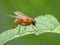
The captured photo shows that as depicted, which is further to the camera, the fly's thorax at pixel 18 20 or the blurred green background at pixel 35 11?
the fly's thorax at pixel 18 20

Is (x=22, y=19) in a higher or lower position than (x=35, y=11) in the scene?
lower

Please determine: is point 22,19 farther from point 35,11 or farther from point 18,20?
point 35,11

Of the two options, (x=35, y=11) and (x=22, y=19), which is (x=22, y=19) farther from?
(x=35, y=11)

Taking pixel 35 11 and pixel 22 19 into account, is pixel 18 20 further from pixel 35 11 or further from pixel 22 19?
pixel 35 11

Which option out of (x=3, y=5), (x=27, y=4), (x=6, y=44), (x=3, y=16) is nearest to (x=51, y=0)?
(x=27, y=4)

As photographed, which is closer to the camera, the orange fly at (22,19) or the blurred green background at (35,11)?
the blurred green background at (35,11)

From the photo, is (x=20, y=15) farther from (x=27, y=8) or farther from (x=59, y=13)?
(x=59, y=13)

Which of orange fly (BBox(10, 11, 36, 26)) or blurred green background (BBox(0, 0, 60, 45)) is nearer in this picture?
blurred green background (BBox(0, 0, 60, 45))

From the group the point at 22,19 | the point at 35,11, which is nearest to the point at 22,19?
the point at 22,19

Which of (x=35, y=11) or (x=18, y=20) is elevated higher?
(x=35, y=11)

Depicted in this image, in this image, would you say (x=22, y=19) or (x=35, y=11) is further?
(x=35, y=11)

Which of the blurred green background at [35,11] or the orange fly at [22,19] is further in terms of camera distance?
the orange fly at [22,19]
